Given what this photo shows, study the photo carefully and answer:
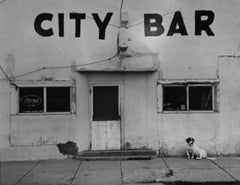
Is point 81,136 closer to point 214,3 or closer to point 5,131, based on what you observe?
point 5,131

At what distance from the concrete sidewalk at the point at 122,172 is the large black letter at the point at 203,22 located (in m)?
3.91

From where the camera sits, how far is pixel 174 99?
11.6 metres

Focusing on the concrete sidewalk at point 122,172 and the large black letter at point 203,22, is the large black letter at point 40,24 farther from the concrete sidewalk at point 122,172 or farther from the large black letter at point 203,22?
the large black letter at point 203,22

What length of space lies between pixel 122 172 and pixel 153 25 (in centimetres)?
460

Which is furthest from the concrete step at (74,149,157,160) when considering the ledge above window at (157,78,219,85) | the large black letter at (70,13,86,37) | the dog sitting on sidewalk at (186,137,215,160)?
the large black letter at (70,13,86,37)

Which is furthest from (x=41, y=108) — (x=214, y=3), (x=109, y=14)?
(x=214, y=3)

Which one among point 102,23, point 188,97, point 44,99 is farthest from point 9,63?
point 188,97

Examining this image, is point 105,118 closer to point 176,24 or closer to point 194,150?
point 194,150

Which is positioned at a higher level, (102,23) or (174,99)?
(102,23)

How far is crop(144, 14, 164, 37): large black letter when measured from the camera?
11336mm

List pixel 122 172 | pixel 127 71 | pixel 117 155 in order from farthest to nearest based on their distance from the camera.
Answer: pixel 127 71 < pixel 117 155 < pixel 122 172

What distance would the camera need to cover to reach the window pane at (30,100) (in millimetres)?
11312

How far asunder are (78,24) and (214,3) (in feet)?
13.9

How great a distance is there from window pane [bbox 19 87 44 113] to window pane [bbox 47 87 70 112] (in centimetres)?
27
